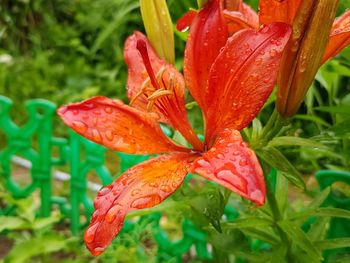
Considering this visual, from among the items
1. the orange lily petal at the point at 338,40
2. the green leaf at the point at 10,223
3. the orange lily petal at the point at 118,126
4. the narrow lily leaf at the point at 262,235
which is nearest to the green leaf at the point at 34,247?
the green leaf at the point at 10,223

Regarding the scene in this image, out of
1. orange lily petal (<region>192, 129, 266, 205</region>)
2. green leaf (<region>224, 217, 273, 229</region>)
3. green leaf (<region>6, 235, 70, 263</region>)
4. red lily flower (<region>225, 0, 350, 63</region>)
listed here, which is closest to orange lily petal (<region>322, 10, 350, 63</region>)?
red lily flower (<region>225, 0, 350, 63</region>)

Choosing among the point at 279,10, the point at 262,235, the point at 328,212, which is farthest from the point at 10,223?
the point at 279,10

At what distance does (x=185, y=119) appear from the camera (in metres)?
0.55

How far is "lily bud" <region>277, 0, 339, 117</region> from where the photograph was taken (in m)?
0.45

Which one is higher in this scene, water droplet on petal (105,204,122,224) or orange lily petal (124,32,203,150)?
orange lily petal (124,32,203,150)

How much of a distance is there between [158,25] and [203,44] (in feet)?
0.25

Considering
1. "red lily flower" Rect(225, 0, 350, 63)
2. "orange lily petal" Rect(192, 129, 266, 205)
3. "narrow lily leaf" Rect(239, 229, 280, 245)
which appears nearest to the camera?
"orange lily petal" Rect(192, 129, 266, 205)

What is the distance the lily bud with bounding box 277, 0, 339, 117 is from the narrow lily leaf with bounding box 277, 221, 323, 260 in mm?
175

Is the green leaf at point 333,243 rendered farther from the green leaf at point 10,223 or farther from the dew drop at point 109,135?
the green leaf at point 10,223

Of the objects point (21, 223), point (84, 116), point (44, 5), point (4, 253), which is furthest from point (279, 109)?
point (44, 5)

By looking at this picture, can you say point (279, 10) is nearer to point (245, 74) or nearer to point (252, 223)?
point (245, 74)

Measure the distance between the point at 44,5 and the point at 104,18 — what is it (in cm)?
50

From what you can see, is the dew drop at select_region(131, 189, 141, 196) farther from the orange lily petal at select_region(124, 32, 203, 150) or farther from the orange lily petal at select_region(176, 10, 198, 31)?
the orange lily petal at select_region(176, 10, 198, 31)

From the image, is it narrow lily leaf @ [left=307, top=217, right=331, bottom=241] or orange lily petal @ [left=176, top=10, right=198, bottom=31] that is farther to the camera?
narrow lily leaf @ [left=307, top=217, right=331, bottom=241]
